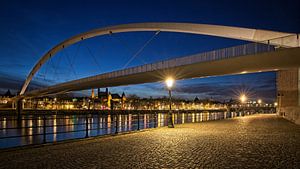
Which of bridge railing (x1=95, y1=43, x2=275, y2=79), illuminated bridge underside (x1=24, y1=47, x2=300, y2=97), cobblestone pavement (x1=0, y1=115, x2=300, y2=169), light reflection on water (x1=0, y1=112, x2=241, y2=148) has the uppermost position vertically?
bridge railing (x1=95, y1=43, x2=275, y2=79)

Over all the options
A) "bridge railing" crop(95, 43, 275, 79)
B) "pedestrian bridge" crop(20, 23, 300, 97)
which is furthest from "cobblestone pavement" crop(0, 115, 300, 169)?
"bridge railing" crop(95, 43, 275, 79)

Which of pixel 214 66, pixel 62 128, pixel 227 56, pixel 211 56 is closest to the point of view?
pixel 227 56

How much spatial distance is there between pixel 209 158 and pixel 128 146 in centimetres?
364

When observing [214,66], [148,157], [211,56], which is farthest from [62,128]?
[148,157]

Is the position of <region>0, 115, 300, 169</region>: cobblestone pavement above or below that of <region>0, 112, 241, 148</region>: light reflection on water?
above

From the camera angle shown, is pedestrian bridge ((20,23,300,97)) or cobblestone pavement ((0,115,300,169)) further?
pedestrian bridge ((20,23,300,97))

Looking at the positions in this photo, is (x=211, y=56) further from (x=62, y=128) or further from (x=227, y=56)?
(x=62, y=128)

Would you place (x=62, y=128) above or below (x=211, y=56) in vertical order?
below

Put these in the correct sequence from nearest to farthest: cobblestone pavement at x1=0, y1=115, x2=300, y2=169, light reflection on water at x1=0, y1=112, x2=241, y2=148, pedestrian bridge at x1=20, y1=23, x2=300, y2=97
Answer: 1. cobblestone pavement at x1=0, y1=115, x2=300, y2=169
2. light reflection on water at x1=0, y1=112, x2=241, y2=148
3. pedestrian bridge at x1=20, y1=23, x2=300, y2=97

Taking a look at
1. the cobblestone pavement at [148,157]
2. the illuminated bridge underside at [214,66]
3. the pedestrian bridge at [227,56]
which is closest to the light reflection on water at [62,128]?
the cobblestone pavement at [148,157]

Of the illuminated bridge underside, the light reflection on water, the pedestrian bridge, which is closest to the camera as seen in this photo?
the light reflection on water

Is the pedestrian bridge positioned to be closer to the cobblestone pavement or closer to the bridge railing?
the bridge railing

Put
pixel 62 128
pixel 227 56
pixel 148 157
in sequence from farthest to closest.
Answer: pixel 62 128, pixel 227 56, pixel 148 157

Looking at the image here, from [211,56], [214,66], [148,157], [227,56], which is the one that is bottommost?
[148,157]
